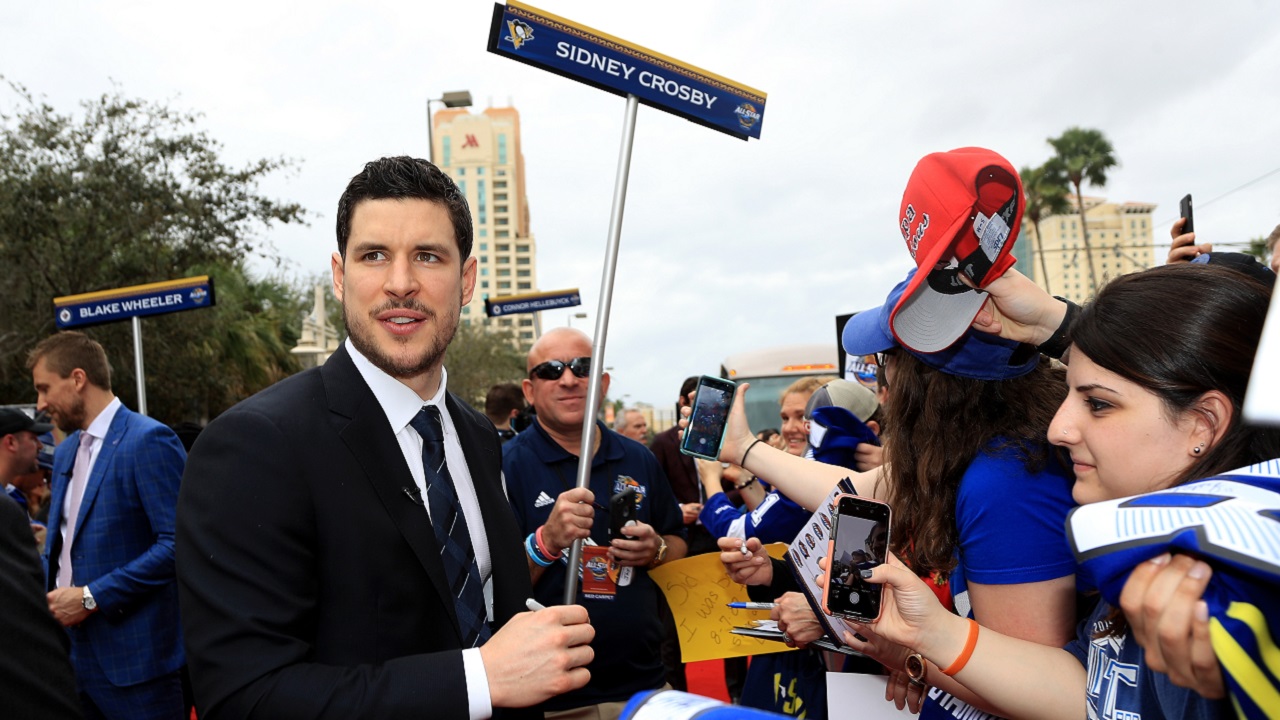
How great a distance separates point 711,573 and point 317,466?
2421 mm

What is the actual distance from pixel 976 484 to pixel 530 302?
29.8ft

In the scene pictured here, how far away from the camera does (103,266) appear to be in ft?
59.3

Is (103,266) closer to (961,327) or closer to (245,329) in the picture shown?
(245,329)

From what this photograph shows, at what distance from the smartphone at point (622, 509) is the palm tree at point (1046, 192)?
46.5 metres

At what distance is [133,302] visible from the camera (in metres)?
8.48

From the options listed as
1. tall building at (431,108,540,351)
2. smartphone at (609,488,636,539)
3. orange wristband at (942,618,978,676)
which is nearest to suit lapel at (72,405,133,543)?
smartphone at (609,488,636,539)

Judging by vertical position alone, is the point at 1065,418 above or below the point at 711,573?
above

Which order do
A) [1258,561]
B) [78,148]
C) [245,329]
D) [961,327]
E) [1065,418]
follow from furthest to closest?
1. [245,329]
2. [78,148]
3. [961,327]
4. [1065,418]
5. [1258,561]

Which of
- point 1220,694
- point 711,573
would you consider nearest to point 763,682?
point 711,573

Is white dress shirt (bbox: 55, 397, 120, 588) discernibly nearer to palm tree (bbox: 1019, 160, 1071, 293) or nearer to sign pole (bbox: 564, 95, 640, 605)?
sign pole (bbox: 564, 95, 640, 605)

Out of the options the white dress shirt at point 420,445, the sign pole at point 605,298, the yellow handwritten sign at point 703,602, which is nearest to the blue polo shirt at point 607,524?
the yellow handwritten sign at point 703,602

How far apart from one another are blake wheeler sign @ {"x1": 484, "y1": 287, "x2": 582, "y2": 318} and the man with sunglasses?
5.84 meters

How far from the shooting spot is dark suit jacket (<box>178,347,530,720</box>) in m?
1.85

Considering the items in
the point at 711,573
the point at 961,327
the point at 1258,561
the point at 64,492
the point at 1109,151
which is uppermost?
the point at 1109,151
